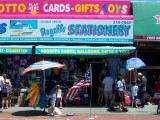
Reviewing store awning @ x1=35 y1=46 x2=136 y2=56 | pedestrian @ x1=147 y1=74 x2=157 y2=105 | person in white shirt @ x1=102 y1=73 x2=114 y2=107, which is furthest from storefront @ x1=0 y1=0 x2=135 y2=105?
pedestrian @ x1=147 y1=74 x2=157 y2=105

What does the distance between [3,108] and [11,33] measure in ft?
14.8

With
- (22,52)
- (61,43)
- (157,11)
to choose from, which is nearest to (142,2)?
(157,11)

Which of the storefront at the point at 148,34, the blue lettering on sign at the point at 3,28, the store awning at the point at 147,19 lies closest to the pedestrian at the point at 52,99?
the blue lettering on sign at the point at 3,28

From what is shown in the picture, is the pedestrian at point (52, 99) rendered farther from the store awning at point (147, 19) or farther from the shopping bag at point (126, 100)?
the store awning at point (147, 19)

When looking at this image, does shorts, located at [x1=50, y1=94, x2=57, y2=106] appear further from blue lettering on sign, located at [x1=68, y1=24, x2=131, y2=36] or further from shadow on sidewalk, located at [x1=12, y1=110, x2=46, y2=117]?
blue lettering on sign, located at [x1=68, y1=24, x2=131, y2=36]

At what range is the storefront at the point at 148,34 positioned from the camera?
21391mm

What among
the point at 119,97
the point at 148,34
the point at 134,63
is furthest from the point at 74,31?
the point at 119,97

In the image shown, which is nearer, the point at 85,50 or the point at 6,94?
the point at 6,94

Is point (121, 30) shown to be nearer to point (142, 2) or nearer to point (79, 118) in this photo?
point (142, 2)

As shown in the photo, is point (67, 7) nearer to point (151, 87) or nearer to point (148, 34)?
point (148, 34)

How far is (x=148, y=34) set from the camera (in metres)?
21.4

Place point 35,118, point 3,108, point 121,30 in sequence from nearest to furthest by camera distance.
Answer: point 35,118 → point 3,108 → point 121,30

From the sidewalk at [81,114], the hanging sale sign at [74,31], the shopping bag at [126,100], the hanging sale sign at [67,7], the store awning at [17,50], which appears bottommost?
the sidewalk at [81,114]

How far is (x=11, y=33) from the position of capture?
21641 millimetres
